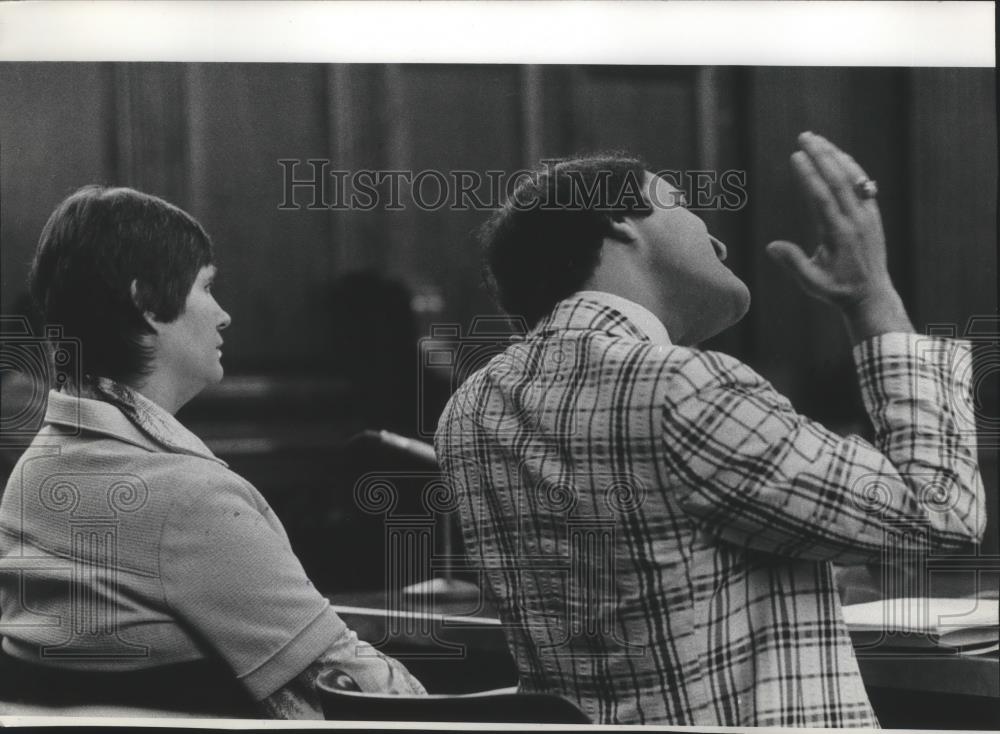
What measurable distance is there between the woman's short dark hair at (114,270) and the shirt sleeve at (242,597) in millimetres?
359

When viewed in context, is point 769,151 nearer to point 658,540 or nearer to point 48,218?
point 658,540

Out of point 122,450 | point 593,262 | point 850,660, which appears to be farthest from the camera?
point 122,450

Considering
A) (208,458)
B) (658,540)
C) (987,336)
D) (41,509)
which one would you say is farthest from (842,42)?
(41,509)

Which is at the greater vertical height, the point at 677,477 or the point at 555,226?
the point at 555,226

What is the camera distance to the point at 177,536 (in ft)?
A: 7.84

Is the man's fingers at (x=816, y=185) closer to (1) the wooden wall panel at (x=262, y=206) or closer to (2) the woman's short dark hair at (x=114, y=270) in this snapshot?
(1) the wooden wall panel at (x=262, y=206)

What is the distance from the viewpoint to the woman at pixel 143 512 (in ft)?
7.79

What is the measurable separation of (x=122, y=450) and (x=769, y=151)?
1.51 meters

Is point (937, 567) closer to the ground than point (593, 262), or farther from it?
closer to the ground

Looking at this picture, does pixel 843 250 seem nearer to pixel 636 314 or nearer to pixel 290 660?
pixel 636 314

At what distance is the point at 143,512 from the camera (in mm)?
2441

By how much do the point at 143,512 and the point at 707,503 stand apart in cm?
120

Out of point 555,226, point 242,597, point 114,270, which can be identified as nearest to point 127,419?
point 114,270

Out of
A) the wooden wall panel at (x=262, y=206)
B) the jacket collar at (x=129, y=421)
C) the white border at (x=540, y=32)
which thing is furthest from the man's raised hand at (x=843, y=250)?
the jacket collar at (x=129, y=421)
